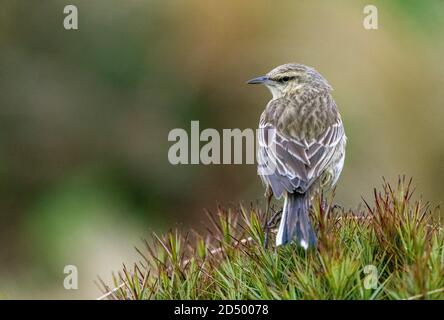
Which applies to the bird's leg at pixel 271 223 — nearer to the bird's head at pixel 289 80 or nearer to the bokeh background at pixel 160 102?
the bird's head at pixel 289 80

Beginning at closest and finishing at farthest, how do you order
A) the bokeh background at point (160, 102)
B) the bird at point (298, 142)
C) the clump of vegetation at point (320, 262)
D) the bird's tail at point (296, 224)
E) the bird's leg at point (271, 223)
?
the clump of vegetation at point (320, 262) → the bird's tail at point (296, 224) → the bird's leg at point (271, 223) → the bird at point (298, 142) → the bokeh background at point (160, 102)

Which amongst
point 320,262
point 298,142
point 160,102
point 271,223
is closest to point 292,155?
point 298,142

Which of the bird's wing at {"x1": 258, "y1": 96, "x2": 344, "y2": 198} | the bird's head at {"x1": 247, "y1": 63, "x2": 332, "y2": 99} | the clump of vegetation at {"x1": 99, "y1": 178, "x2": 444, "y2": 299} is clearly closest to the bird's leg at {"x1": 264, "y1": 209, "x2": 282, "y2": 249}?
the clump of vegetation at {"x1": 99, "y1": 178, "x2": 444, "y2": 299}

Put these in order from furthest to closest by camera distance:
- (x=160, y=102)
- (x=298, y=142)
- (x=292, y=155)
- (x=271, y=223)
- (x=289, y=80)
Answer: (x=160, y=102) < (x=289, y=80) < (x=298, y=142) < (x=292, y=155) < (x=271, y=223)

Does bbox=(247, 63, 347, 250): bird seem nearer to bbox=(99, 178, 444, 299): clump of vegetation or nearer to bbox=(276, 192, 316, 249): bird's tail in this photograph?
bbox=(276, 192, 316, 249): bird's tail

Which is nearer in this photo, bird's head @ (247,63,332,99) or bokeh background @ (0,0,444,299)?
bird's head @ (247,63,332,99)

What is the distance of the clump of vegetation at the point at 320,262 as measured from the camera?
3598mm

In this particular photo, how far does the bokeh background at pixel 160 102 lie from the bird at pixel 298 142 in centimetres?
223

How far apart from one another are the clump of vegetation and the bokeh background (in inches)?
171

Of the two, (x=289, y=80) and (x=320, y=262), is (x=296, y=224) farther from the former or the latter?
(x=289, y=80)

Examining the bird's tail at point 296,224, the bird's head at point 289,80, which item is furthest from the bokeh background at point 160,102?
the bird's tail at point 296,224

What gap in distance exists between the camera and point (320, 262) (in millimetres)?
3803

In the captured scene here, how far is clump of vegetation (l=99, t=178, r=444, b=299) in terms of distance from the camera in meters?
3.60

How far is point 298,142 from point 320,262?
78.4 inches
